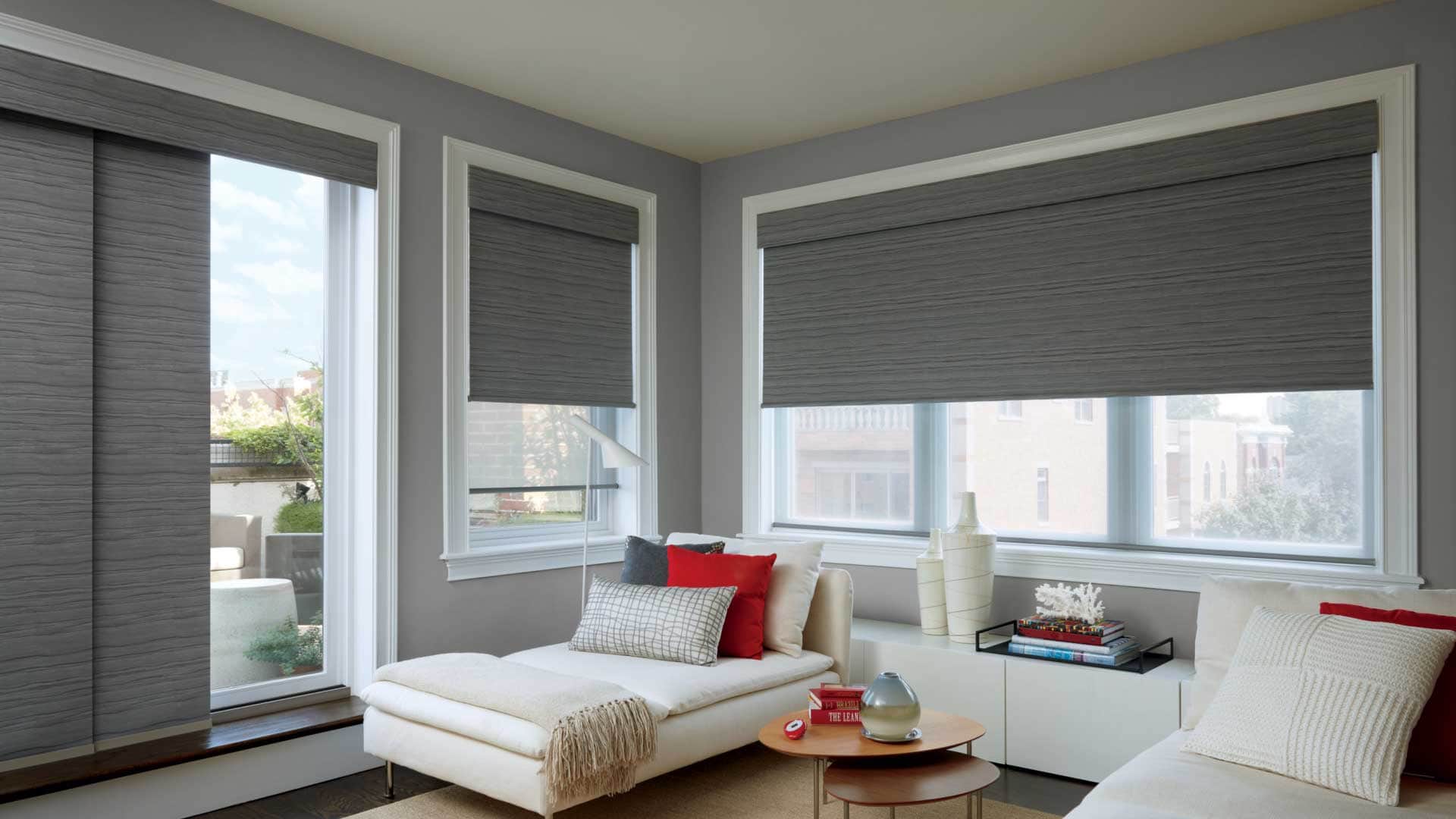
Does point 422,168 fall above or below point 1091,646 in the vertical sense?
above

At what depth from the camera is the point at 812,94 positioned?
429cm

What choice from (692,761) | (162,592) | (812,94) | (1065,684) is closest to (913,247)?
(812,94)

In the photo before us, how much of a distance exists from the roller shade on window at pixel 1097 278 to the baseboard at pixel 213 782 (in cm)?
250

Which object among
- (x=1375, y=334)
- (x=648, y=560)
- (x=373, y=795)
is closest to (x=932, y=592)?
(x=648, y=560)

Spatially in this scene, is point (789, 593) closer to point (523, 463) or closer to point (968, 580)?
point (968, 580)

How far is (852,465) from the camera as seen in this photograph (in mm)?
4879

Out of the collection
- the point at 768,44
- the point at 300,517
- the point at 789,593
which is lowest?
the point at 789,593

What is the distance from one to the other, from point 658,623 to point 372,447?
1.28 m

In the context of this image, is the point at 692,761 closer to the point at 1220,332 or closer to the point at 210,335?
the point at 210,335

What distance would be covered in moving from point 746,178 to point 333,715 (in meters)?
3.17

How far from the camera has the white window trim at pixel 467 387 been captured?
4066 mm

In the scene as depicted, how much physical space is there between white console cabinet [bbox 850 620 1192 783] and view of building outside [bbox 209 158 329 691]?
228cm

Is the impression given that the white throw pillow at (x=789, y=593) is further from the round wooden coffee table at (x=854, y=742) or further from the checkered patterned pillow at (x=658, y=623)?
the round wooden coffee table at (x=854, y=742)

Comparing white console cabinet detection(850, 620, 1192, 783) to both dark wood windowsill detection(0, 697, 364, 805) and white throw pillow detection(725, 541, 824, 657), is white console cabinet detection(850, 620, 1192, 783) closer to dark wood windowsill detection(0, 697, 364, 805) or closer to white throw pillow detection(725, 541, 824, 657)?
white throw pillow detection(725, 541, 824, 657)
